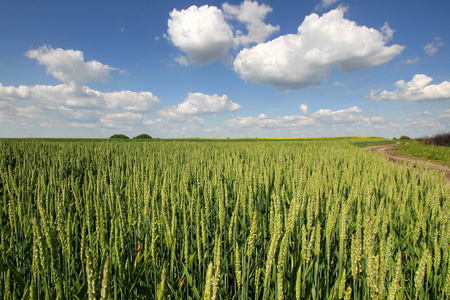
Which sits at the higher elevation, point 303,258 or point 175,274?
point 303,258

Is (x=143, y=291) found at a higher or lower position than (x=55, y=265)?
lower

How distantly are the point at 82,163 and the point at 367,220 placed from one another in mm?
7475

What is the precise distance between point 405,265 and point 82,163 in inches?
299

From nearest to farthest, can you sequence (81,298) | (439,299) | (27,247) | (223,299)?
(81,298) < (223,299) < (439,299) < (27,247)

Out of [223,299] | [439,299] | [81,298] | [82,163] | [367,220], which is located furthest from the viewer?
[82,163]

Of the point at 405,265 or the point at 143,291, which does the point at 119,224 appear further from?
the point at 405,265

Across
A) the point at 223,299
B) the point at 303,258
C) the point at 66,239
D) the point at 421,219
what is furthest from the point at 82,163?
the point at 421,219

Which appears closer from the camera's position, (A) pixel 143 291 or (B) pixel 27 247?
(A) pixel 143 291

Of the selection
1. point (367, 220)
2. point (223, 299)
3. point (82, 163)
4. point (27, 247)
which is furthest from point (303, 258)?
point (82, 163)

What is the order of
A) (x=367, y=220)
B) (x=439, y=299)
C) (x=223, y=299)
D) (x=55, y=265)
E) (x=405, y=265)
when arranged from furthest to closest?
1. (x=405, y=265)
2. (x=439, y=299)
3. (x=223, y=299)
4. (x=367, y=220)
5. (x=55, y=265)

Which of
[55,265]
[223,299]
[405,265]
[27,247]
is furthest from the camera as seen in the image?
[405,265]

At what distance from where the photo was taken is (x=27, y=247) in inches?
76.9

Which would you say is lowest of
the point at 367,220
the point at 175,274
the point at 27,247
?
the point at 175,274

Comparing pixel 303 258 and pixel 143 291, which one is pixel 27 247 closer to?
pixel 143 291
